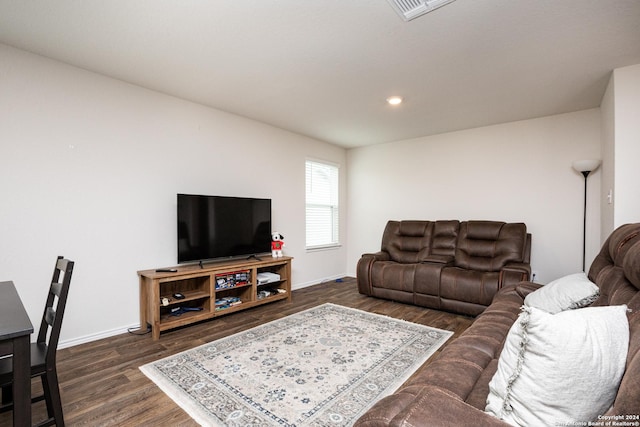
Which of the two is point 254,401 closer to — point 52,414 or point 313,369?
point 313,369

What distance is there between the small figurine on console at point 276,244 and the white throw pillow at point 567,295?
285 centimetres

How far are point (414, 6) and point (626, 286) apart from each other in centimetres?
184

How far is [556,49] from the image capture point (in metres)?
2.28

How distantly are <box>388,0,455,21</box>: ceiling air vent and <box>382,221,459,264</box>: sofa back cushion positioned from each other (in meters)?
2.87

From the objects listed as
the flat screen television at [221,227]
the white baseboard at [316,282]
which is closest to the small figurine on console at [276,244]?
the flat screen television at [221,227]

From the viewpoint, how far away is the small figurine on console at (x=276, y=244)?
4.09 meters

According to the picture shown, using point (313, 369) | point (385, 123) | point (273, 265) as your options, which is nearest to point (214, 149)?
point (273, 265)

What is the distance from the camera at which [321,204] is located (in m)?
5.19

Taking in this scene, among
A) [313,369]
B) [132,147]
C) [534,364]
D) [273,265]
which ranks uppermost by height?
[132,147]

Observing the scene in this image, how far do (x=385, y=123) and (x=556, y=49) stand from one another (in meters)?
2.05

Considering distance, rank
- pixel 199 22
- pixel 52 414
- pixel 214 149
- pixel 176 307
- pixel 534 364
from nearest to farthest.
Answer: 1. pixel 534 364
2. pixel 52 414
3. pixel 199 22
4. pixel 176 307
5. pixel 214 149

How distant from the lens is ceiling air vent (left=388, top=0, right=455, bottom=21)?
179 centimetres

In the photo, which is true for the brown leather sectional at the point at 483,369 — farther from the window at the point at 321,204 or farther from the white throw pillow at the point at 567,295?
the window at the point at 321,204

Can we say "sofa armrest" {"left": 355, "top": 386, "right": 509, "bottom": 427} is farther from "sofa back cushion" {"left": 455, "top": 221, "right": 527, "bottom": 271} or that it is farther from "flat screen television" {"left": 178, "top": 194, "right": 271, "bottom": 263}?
"sofa back cushion" {"left": 455, "top": 221, "right": 527, "bottom": 271}
